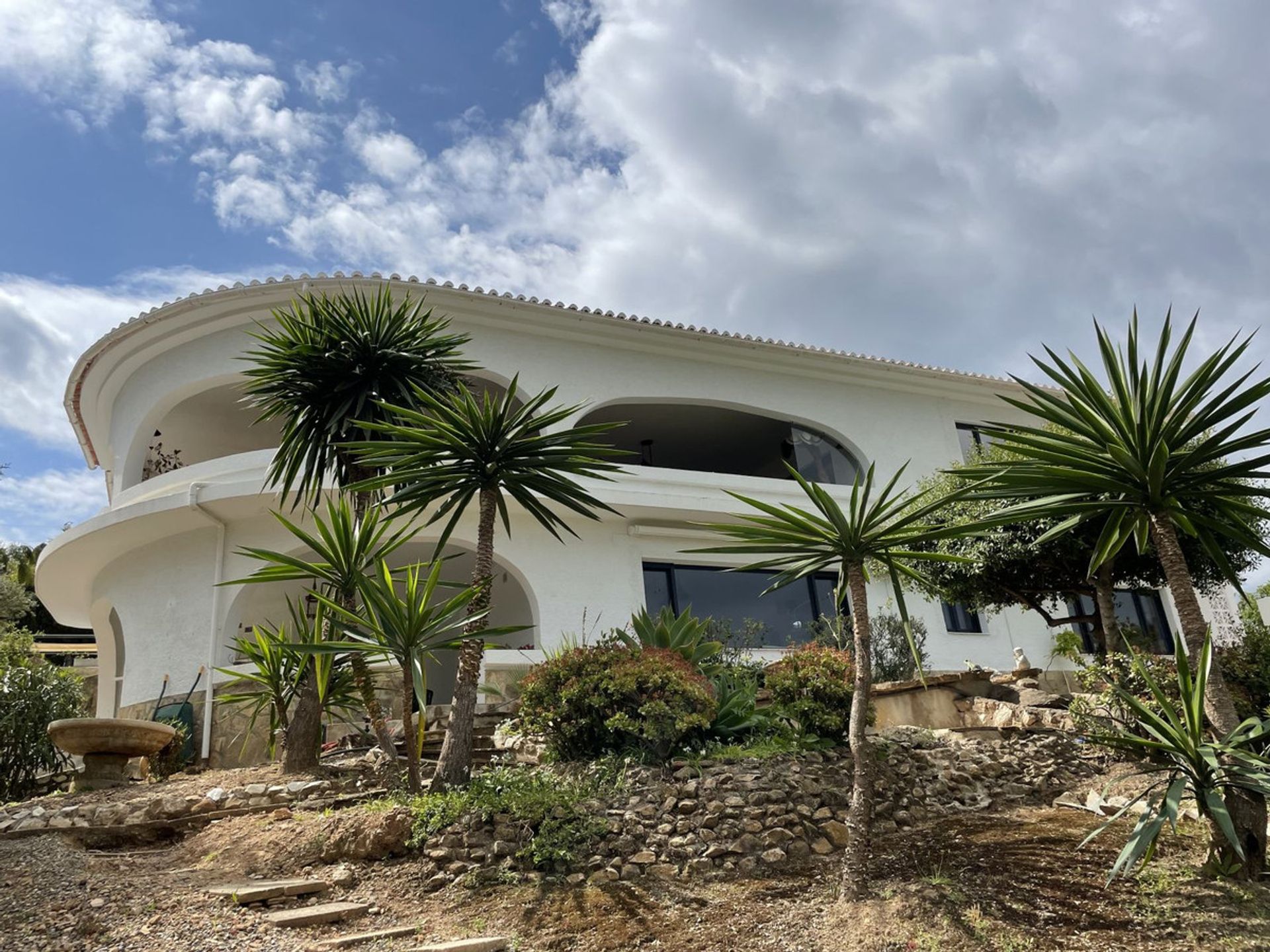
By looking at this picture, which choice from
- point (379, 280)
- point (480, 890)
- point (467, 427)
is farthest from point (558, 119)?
point (480, 890)

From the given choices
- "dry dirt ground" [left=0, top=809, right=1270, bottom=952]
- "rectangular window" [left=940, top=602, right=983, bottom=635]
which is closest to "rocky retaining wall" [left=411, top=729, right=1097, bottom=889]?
"dry dirt ground" [left=0, top=809, right=1270, bottom=952]

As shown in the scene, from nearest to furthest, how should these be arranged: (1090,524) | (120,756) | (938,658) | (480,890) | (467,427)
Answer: (480,890), (467,427), (120,756), (1090,524), (938,658)

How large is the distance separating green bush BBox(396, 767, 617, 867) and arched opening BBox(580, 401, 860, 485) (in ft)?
31.8

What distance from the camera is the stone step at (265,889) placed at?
6152mm

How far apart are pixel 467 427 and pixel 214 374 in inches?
340

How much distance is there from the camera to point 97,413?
17516 millimetres

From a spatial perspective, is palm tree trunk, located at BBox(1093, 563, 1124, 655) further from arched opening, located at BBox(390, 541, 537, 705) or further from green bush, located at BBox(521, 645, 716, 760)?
arched opening, located at BBox(390, 541, 537, 705)

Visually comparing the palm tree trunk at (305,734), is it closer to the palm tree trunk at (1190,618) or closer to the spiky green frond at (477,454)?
the spiky green frond at (477,454)

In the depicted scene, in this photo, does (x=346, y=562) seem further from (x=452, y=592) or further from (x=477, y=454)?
(x=452, y=592)

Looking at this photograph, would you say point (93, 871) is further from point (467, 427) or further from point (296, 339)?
point (296, 339)

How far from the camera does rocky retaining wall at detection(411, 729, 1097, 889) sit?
269 inches

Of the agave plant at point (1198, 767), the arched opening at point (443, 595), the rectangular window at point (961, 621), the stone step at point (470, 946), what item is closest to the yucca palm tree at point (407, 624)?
the stone step at point (470, 946)

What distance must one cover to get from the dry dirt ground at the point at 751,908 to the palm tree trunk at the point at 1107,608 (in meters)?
4.46

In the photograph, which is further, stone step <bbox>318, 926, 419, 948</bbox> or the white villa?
the white villa
